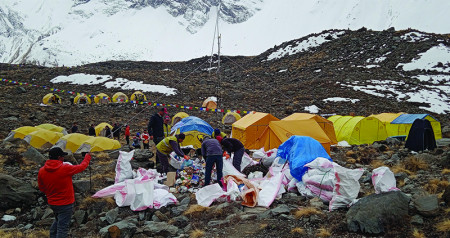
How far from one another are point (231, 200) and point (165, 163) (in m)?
2.65

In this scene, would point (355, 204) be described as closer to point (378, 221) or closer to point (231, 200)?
point (378, 221)

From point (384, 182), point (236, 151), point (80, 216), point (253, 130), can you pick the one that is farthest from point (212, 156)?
point (253, 130)

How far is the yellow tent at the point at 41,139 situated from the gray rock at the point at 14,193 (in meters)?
7.15

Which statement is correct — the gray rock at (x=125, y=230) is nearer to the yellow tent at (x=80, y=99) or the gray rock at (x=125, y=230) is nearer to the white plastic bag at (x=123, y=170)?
the white plastic bag at (x=123, y=170)

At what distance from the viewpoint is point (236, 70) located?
4859cm

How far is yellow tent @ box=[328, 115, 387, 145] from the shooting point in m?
14.3

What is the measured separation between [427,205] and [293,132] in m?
6.73

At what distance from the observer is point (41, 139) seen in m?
13.1

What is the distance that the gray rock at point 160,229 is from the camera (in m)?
5.19

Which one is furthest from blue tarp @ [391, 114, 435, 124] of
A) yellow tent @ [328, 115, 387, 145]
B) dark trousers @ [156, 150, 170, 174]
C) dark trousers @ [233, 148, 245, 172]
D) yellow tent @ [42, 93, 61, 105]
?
yellow tent @ [42, 93, 61, 105]

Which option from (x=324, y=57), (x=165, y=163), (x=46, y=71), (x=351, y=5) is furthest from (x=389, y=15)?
(x=165, y=163)

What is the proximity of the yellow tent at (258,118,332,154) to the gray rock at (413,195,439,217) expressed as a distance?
6392mm

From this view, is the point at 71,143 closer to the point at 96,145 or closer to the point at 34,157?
the point at 96,145

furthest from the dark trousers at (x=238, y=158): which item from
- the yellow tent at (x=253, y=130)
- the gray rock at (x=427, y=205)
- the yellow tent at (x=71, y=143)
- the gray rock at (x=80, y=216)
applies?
the yellow tent at (x=71, y=143)
